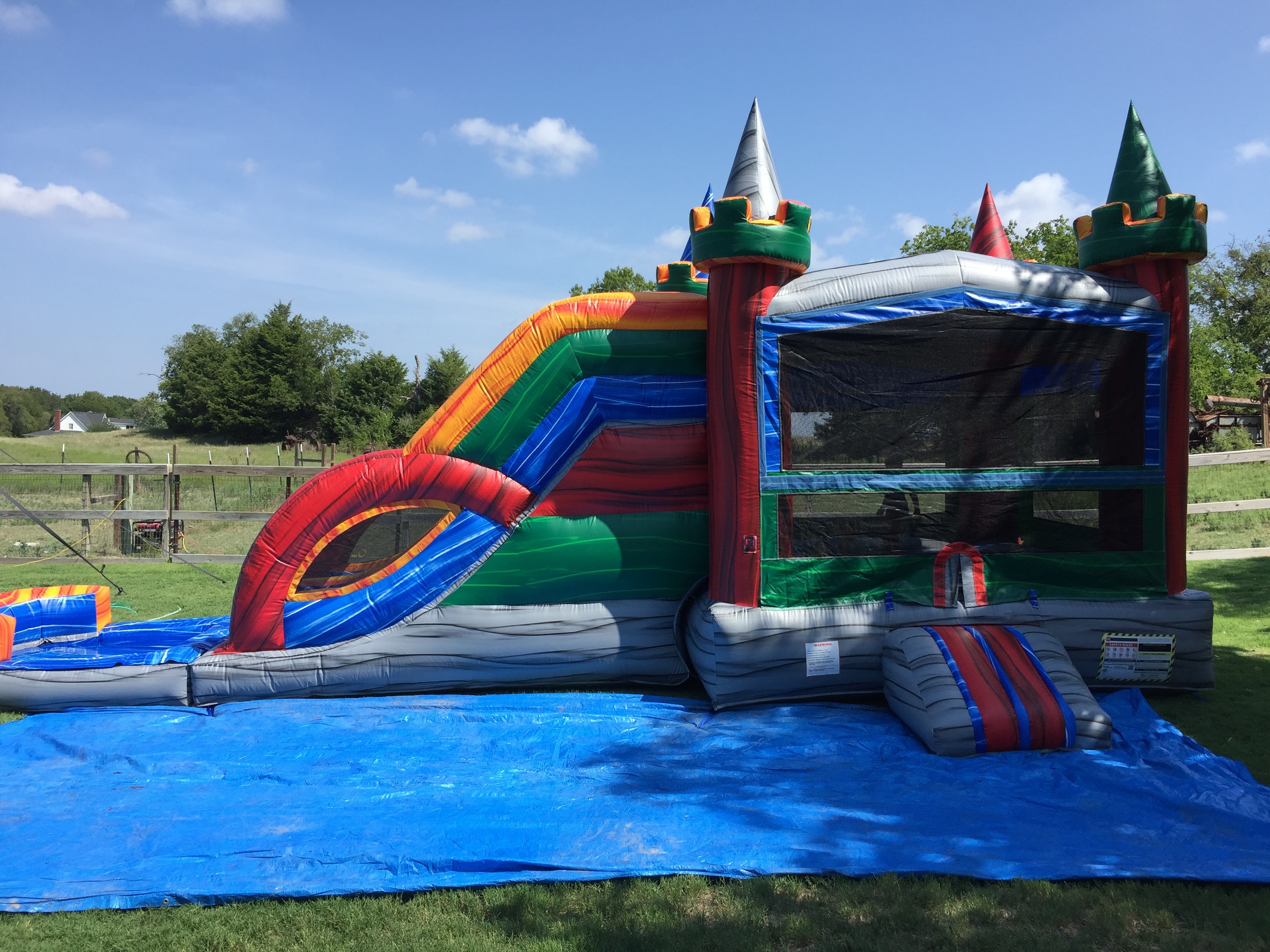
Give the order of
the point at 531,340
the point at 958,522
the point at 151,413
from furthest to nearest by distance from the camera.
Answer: the point at 151,413
the point at 531,340
the point at 958,522

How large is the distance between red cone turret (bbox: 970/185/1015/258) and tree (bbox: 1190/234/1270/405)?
73.7 ft

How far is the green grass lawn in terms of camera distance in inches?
105

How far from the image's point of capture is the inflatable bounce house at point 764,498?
16.3 feet

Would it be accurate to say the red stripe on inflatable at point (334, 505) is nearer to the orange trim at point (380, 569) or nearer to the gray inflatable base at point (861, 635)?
the orange trim at point (380, 569)

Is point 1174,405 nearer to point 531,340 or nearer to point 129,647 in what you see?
point 531,340

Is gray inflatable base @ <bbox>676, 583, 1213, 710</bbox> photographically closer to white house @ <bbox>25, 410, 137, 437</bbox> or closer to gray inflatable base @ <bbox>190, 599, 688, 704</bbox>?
gray inflatable base @ <bbox>190, 599, 688, 704</bbox>

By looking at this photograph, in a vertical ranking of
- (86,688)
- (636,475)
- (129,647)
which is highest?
(636,475)

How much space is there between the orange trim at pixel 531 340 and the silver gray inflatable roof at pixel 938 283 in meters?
0.67

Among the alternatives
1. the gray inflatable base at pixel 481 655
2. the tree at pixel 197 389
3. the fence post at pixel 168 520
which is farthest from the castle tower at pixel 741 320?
the tree at pixel 197 389

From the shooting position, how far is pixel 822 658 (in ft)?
16.2

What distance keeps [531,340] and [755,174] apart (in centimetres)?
168

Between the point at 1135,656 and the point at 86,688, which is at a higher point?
the point at 1135,656

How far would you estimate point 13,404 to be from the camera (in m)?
79.6

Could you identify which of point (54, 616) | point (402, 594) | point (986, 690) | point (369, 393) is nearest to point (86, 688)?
point (54, 616)
